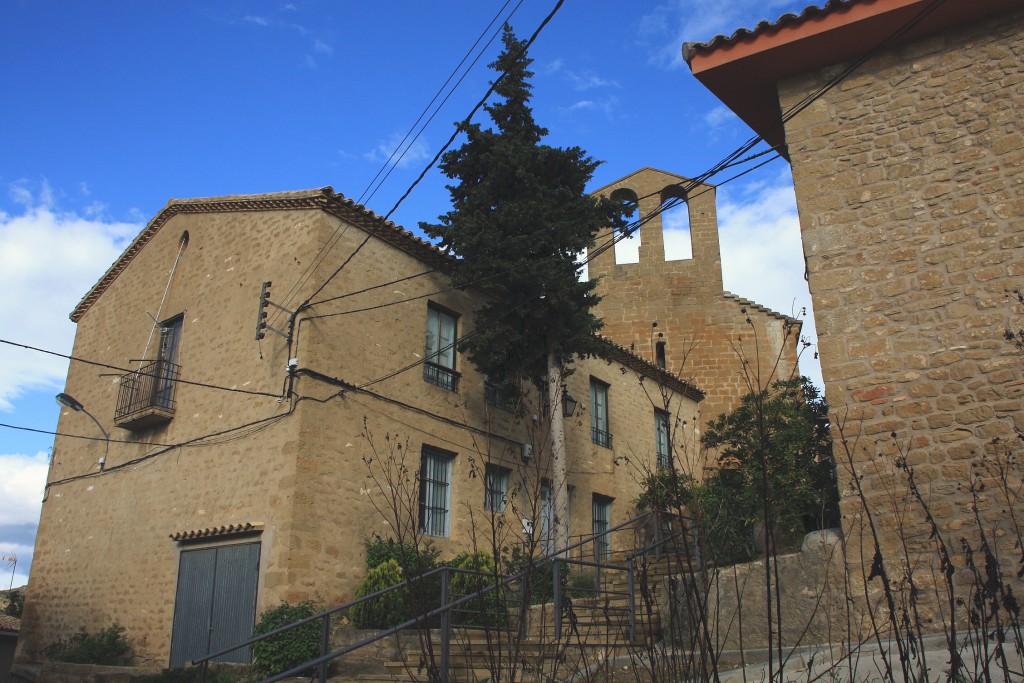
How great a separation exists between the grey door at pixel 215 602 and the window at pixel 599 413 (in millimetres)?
7586

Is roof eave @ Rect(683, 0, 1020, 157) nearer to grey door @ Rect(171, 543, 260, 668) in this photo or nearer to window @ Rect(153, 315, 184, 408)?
grey door @ Rect(171, 543, 260, 668)

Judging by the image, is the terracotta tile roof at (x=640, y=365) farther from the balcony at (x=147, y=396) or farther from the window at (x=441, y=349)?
the balcony at (x=147, y=396)

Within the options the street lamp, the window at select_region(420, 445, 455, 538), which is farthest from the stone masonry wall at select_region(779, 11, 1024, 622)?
the street lamp

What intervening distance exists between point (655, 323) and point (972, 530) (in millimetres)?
15549

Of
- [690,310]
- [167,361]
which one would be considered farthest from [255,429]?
[690,310]

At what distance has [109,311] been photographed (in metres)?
16.0

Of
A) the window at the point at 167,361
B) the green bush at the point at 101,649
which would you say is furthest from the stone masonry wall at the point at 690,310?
the green bush at the point at 101,649

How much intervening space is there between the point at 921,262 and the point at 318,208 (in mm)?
8466

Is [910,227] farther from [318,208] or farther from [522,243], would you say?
[318,208]

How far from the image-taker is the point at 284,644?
9586 mm

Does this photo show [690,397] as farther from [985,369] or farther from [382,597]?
[985,369]

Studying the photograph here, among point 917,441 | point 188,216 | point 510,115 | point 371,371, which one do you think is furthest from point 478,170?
point 917,441

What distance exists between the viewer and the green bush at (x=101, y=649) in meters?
11.5

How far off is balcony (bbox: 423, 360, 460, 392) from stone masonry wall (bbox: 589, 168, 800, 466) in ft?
26.9
